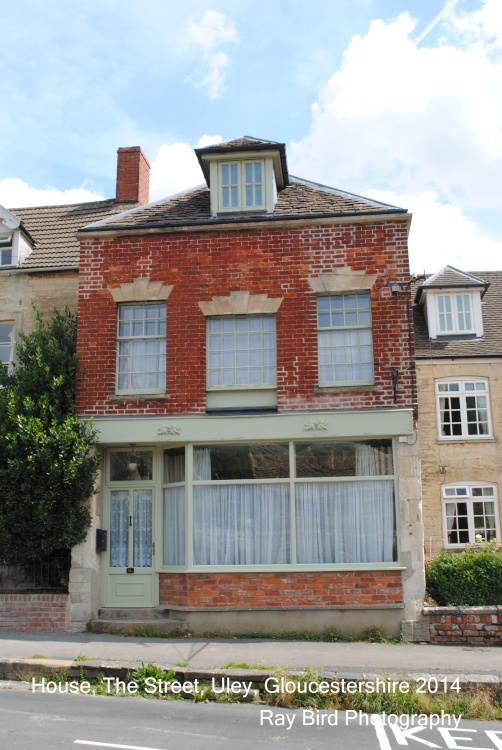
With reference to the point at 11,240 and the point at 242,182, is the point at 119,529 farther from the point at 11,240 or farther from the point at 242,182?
the point at 11,240

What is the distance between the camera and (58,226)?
1736 centimetres

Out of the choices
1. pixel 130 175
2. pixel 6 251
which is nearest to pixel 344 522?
pixel 6 251

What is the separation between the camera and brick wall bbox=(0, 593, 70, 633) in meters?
12.3

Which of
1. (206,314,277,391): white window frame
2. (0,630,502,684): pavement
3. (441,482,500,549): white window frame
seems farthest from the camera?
(441,482,500,549): white window frame

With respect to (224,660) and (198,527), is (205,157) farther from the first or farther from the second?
(224,660)

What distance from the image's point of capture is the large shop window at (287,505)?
495 inches

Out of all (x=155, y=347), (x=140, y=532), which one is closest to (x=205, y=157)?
(x=155, y=347)

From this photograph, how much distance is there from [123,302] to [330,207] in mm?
4238

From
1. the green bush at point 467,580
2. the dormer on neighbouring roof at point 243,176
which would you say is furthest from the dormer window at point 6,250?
the green bush at point 467,580

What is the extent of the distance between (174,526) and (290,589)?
2361 millimetres

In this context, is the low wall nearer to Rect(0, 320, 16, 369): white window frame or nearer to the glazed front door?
the glazed front door

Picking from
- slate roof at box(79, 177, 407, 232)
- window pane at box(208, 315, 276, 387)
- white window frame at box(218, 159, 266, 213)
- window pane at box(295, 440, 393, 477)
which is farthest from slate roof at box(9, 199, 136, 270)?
window pane at box(295, 440, 393, 477)

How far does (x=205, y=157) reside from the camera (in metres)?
14.2

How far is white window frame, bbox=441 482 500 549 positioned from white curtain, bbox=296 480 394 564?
1090 cm
